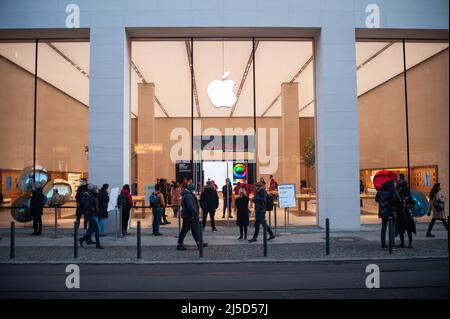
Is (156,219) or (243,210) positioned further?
(156,219)

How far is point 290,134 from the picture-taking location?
57.9 feet

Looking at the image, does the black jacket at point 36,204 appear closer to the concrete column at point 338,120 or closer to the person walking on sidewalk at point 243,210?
the person walking on sidewalk at point 243,210

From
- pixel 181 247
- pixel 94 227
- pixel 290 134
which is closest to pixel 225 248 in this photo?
pixel 181 247

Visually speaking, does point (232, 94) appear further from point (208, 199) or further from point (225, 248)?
point (225, 248)

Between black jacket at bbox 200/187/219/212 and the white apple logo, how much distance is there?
4.15 m

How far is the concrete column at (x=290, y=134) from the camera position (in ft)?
56.4

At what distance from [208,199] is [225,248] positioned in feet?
11.3

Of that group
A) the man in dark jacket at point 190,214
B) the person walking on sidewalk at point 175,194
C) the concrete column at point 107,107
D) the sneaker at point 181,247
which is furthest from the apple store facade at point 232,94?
the sneaker at point 181,247

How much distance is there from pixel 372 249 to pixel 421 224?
21.4ft

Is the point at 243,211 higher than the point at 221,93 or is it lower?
lower

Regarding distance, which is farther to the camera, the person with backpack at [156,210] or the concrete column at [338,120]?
the concrete column at [338,120]

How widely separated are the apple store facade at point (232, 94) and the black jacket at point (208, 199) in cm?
204

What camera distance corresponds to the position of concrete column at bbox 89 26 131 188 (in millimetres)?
15125
